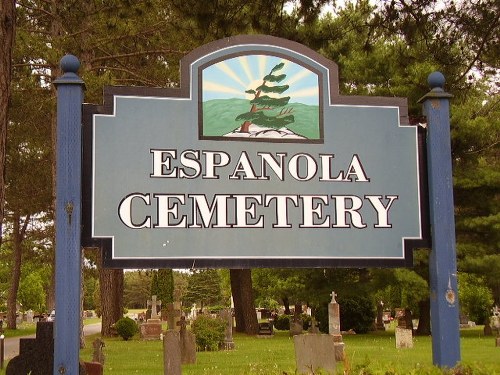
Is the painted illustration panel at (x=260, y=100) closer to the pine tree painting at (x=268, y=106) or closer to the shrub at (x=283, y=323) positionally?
the pine tree painting at (x=268, y=106)

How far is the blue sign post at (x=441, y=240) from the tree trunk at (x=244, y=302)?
27767mm

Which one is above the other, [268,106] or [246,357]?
[268,106]

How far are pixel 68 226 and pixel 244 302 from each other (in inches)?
1157

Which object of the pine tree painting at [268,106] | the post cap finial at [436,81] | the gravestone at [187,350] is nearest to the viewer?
the pine tree painting at [268,106]

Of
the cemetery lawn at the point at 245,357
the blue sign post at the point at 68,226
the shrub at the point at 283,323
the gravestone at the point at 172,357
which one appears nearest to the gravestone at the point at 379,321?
the shrub at the point at 283,323

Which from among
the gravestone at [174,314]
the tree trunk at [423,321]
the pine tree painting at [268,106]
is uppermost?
the pine tree painting at [268,106]

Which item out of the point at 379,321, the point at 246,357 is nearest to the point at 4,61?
the point at 246,357

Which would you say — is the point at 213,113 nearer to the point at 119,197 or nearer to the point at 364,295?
the point at 119,197

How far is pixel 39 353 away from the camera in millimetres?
9617

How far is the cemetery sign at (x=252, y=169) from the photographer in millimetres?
5789

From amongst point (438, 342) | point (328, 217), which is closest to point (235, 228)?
point (328, 217)

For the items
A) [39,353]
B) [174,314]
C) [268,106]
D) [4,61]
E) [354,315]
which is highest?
[4,61]

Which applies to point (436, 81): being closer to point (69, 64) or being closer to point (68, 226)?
point (69, 64)

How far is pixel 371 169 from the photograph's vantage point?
20.3 feet
